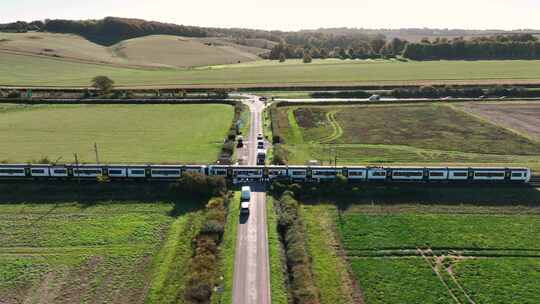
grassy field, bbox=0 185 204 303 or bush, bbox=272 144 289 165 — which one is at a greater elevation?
bush, bbox=272 144 289 165

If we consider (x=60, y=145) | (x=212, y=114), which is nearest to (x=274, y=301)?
(x=60, y=145)

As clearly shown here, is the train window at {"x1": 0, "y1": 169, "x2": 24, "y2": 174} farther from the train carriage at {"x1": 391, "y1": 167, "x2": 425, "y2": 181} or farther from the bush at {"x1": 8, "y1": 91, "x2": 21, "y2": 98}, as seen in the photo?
the bush at {"x1": 8, "y1": 91, "x2": 21, "y2": 98}

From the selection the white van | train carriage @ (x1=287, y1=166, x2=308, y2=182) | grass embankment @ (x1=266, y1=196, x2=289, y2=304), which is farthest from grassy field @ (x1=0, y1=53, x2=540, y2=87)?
grass embankment @ (x1=266, y1=196, x2=289, y2=304)

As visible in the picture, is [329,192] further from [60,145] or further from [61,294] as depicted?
[60,145]

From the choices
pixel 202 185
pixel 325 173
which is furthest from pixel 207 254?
pixel 325 173

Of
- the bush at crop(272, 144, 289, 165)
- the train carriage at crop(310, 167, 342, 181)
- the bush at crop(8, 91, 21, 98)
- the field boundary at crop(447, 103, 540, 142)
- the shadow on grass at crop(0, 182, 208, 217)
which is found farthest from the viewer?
the bush at crop(8, 91, 21, 98)

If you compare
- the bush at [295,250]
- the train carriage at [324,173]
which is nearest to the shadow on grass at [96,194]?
the bush at [295,250]
